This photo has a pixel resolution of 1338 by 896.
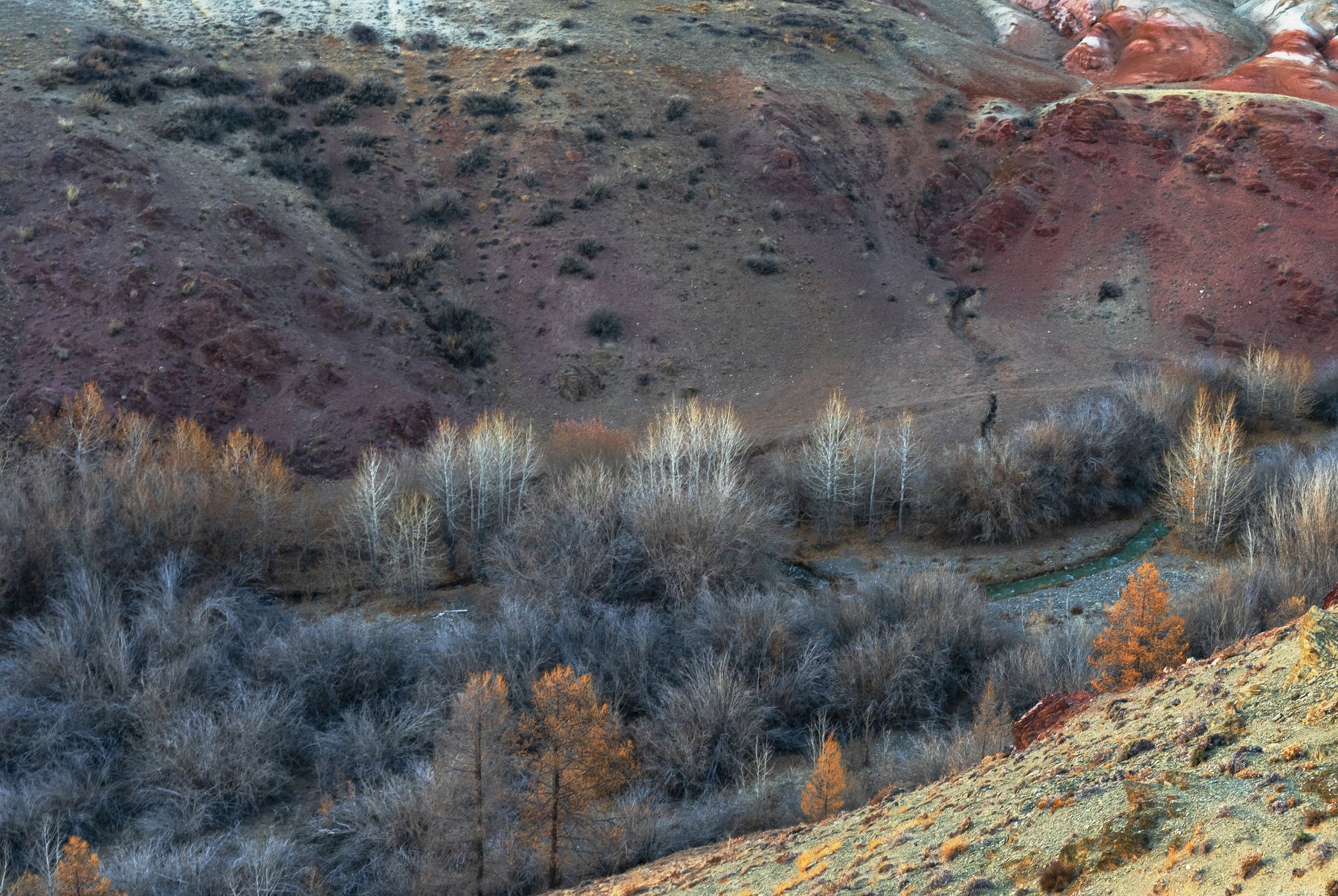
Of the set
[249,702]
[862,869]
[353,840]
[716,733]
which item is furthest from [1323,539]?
[249,702]

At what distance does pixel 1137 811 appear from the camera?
30.3ft

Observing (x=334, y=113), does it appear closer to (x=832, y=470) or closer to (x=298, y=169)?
(x=298, y=169)


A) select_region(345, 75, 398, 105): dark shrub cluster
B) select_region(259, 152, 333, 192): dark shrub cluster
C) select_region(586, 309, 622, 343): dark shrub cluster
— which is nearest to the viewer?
select_region(586, 309, 622, 343): dark shrub cluster

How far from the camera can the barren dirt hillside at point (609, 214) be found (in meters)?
36.6

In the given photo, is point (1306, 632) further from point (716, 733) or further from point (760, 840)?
point (716, 733)

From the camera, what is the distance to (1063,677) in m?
21.3

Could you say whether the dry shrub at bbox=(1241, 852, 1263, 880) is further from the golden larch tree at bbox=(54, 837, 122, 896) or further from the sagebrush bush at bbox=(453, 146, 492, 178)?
the sagebrush bush at bbox=(453, 146, 492, 178)

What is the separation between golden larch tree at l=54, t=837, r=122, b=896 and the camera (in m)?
14.1

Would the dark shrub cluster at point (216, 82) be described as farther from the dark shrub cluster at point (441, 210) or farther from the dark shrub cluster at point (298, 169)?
the dark shrub cluster at point (441, 210)

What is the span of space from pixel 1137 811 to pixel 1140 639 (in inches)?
468

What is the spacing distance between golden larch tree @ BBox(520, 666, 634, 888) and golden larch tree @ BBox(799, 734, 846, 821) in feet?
10.2

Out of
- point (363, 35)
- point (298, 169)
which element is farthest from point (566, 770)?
point (363, 35)

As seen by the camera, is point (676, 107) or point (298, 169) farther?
point (676, 107)

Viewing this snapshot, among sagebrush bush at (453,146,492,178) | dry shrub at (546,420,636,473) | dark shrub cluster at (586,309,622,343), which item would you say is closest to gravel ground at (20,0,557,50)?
sagebrush bush at (453,146,492,178)
